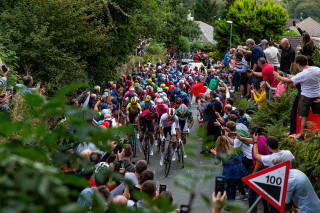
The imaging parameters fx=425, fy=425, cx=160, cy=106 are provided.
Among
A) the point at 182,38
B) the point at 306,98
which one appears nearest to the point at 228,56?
the point at 306,98

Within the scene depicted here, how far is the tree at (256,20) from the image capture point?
43.9m

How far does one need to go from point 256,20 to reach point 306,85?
37849 millimetres

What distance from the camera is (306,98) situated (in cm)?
874

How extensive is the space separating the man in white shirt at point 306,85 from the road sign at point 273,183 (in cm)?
359

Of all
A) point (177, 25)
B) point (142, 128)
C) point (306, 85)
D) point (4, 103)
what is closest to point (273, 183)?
point (306, 85)

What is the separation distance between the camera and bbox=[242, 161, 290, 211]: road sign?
504 cm

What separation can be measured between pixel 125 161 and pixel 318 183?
3.51 m

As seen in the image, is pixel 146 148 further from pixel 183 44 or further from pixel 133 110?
pixel 183 44

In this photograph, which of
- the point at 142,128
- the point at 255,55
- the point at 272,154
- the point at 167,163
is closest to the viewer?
the point at 272,154

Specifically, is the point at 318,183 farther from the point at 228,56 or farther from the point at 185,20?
the point at 185,20

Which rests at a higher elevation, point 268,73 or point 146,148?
point 268,73

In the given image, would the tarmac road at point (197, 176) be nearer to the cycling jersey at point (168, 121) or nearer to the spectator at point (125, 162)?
the spectator at point (125, 162)

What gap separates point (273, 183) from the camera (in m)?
5.10

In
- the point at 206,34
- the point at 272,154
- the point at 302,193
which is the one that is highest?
the point at 272,154
